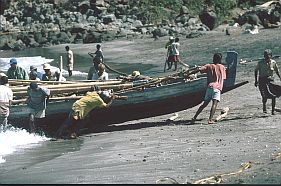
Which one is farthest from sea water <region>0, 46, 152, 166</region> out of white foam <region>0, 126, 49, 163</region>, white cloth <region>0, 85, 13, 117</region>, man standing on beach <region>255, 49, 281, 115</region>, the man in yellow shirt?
man standing on beach <region>255, 49, 281, 115</region>

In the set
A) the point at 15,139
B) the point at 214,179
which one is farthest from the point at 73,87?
the point at 214,179

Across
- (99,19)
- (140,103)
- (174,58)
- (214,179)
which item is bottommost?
(99,19)

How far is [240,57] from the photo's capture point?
106 ft

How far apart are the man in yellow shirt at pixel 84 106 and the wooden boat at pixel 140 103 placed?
1.45 ft

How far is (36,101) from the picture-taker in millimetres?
15945

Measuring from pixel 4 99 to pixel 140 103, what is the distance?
3.18 m

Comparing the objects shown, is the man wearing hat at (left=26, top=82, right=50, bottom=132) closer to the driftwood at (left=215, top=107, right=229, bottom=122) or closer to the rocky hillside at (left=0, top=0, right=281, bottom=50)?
the driftwood at (left=215, top=107, right=229, bottom=122)

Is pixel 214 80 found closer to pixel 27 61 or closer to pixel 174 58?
pixel 174 58

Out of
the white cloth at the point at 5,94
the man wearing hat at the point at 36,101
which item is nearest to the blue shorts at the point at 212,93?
the man wearing hat at the point at 36,101

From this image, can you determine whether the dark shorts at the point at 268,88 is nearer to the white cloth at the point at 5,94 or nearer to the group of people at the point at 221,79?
the group of people at the point at 221,79

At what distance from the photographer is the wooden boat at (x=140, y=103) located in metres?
16.4

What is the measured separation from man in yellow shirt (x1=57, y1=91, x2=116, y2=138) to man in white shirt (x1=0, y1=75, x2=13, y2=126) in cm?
128

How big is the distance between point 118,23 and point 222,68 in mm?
45225

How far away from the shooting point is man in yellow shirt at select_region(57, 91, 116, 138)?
15.7m
